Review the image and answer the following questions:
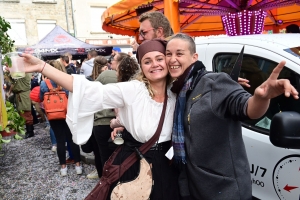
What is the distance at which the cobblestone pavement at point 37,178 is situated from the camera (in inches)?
153

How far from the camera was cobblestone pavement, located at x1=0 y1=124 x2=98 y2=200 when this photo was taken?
3.90 m

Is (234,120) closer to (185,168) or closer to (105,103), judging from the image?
(185,168)

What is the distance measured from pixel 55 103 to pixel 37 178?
4.41 ft

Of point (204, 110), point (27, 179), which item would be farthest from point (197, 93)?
point (27, 179)

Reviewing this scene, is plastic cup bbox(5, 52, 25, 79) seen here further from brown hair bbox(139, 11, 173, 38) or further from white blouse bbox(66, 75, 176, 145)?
brown hair bbox(139, 11, 173, 38)

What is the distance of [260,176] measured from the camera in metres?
2.13

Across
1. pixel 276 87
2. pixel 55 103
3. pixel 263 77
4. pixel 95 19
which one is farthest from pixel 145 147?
pixel 95 19

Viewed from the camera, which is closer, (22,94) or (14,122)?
(14,122)

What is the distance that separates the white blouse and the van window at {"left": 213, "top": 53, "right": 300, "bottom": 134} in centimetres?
88

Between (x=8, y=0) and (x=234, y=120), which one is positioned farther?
(x=8, y=0)

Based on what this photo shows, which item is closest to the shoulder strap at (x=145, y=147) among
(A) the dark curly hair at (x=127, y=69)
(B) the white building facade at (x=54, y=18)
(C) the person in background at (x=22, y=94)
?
(A) the dark curly hair at (x=127, y=69)

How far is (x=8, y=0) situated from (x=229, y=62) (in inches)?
827

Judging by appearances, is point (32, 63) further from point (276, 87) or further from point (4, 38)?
point (276, 87)

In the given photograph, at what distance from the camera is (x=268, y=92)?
1.16 meters
